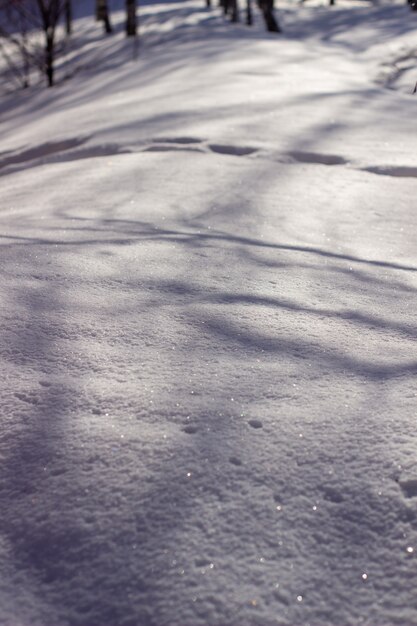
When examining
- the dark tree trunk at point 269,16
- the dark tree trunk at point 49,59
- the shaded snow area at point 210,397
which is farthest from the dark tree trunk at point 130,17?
the shaded snow area at point 210,397

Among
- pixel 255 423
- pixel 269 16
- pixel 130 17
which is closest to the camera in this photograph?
pixel 255 423

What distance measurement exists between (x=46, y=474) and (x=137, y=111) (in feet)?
13.8

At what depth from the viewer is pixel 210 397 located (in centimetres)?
142

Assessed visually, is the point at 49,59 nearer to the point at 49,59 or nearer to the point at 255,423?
the point at 49,59

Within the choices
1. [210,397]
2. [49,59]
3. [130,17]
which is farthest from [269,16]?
[210,397]

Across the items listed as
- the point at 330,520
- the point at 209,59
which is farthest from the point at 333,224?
the point at 209,59

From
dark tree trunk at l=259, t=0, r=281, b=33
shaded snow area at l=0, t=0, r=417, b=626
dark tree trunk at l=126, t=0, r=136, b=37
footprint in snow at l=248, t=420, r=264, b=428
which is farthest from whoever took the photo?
dark tree trunk at l=259, t=0, r=281, b=33

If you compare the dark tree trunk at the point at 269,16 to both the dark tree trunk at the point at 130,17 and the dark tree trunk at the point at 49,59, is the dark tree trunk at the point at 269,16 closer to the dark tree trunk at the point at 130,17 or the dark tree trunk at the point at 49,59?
the dark tree trunk at the point at 130,17

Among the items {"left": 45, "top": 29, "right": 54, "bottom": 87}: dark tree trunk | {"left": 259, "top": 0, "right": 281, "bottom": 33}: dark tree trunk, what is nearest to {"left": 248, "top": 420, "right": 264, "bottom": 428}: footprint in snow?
{"left": 45, "top": 29, "right": 54, "bottom": 87}: dark tree trunk

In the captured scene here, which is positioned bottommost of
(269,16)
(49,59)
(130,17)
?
(49,59)

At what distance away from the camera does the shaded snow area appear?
1.02 m

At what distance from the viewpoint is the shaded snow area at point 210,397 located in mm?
1019

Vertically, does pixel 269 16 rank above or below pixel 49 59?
above

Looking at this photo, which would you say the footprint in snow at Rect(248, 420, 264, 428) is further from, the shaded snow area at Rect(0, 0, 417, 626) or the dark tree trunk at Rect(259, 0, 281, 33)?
the dark tree trunk at Rect(259, 0, 281, 33)
